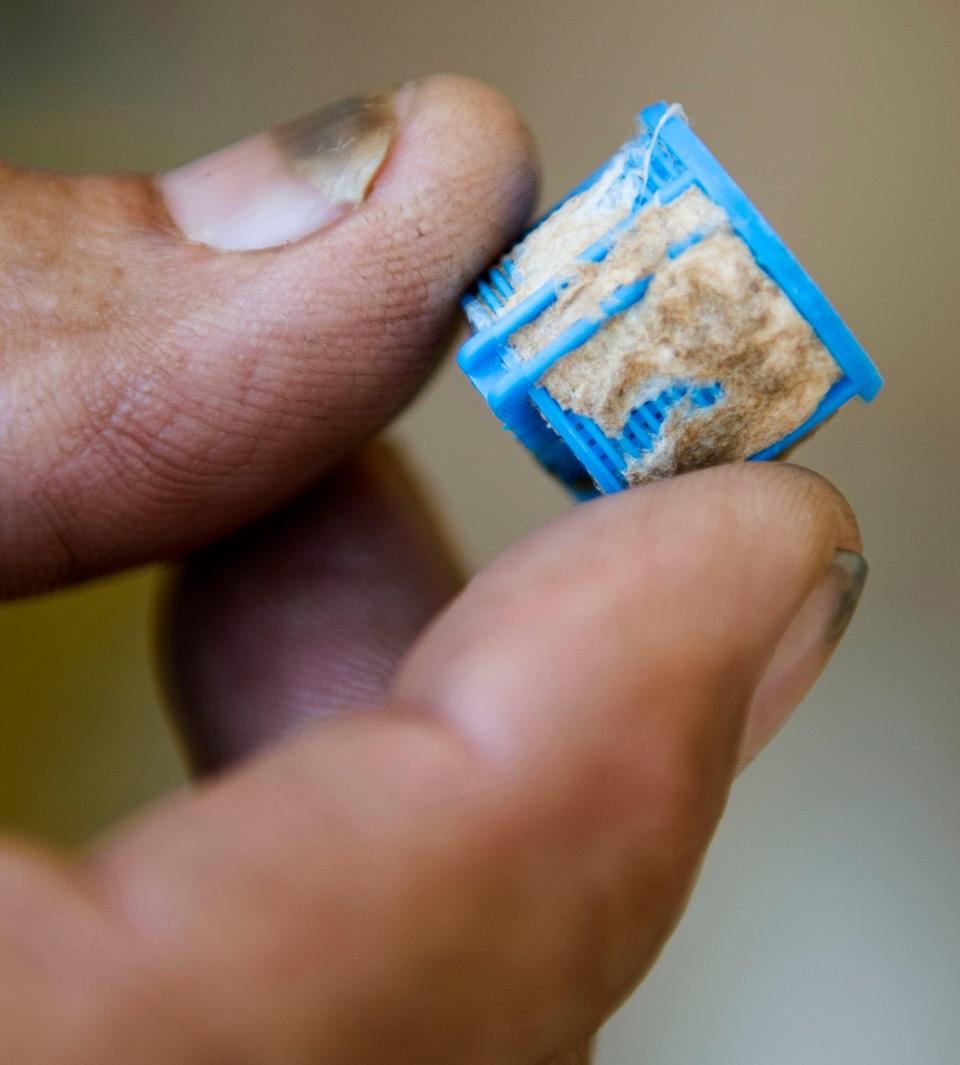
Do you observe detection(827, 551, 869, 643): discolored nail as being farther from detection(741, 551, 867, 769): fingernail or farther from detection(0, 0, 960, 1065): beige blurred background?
detection(0, 0, 960, 1065): beige blurred background

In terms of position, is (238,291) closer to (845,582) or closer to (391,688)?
(391,688)

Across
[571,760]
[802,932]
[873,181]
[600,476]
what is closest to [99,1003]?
[571,760]

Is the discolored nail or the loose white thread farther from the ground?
the loose white thread

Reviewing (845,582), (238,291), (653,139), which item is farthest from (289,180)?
(845,582)

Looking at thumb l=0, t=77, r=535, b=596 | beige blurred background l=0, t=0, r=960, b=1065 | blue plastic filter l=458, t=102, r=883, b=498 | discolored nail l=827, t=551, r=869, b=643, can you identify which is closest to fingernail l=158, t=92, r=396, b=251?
thumb l=0, t=77, r=535, b=596

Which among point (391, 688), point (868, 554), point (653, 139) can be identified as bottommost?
point (868, 554)

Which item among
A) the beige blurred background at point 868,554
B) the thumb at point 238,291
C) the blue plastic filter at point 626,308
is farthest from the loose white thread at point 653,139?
the beige blurred background at point 868,554
